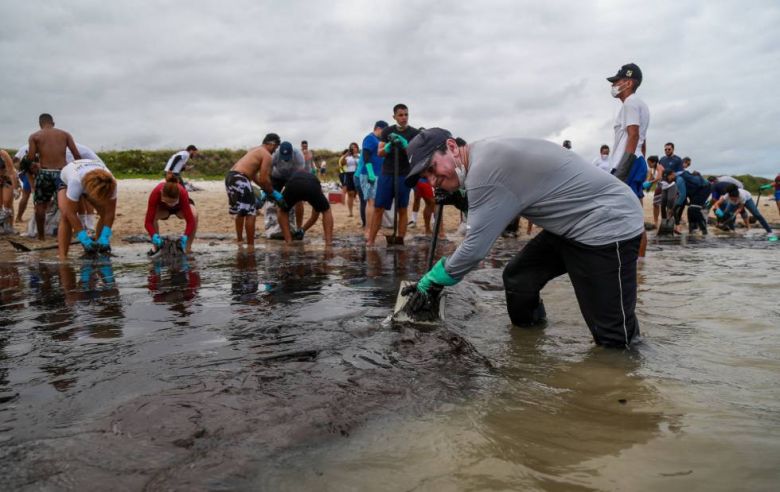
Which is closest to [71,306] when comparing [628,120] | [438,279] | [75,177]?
[438,279]

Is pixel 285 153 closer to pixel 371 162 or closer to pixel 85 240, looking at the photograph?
pixel 371 162

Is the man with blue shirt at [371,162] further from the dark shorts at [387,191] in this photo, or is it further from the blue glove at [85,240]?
the blue glove at [85,240]

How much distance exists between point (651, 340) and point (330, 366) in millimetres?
1931

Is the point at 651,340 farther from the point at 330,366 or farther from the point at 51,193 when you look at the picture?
the point at 51,193

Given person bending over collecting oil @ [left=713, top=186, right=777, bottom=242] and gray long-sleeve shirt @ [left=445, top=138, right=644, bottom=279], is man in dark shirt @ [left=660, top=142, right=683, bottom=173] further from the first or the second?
gray long-sleeve shirt @ [left=445, top=138, right=644, bottom=279]

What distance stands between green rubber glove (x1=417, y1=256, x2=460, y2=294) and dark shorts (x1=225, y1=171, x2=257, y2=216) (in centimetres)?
567

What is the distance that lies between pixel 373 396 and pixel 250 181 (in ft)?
21.9

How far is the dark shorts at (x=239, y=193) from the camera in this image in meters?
8.37

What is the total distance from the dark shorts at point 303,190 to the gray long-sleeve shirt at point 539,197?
587 centimetres

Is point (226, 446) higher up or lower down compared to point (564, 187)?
lower down

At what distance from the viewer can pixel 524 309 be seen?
3.64 m

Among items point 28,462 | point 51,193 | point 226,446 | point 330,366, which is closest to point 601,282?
point 330,366

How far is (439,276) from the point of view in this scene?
3211mm

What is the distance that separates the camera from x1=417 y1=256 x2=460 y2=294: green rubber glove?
318cm
